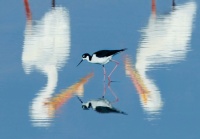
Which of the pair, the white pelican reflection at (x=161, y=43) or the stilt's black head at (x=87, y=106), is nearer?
the stilt's black head at (x=87, y=106)

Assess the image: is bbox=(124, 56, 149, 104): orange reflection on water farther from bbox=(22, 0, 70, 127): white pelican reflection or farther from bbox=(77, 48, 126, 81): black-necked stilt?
bbox=(22, 0, 70, 127): white pelican reflection

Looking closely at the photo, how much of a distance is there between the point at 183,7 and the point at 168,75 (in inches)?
A: 21.4

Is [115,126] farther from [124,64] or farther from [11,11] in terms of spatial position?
[11,11]

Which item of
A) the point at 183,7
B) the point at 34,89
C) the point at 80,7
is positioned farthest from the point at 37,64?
the point at 183,7

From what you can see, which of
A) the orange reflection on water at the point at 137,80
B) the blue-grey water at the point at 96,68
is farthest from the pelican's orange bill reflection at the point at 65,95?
the orange reflection on water at the point at 137,80

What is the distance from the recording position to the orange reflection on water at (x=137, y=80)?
2.35 meters

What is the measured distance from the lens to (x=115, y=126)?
85.0 inches

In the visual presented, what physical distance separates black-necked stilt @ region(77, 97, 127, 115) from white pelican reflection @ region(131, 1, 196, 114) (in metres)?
0.11

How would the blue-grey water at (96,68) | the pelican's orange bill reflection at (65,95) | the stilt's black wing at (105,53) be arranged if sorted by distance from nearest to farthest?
the blue-grey water at (96,68), the pelican's orange bill reflection at (65,95), the stilt's black wing at (105,53)

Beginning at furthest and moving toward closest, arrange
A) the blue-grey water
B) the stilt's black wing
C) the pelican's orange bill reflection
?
the stilt's black wing, the pelican's orange bill reflection, the blue-grey water

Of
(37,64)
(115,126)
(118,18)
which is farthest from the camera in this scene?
(118,18)

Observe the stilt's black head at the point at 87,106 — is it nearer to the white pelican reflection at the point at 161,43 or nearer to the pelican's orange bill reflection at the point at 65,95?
the pelican's orange bill reflection at the point at 65,95

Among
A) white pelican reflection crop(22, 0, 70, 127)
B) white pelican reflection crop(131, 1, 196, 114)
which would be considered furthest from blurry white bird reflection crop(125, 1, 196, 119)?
white pelican reflection crop(22, 0, 70, 127)

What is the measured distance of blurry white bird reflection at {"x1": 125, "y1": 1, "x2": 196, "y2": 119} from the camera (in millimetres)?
2344
